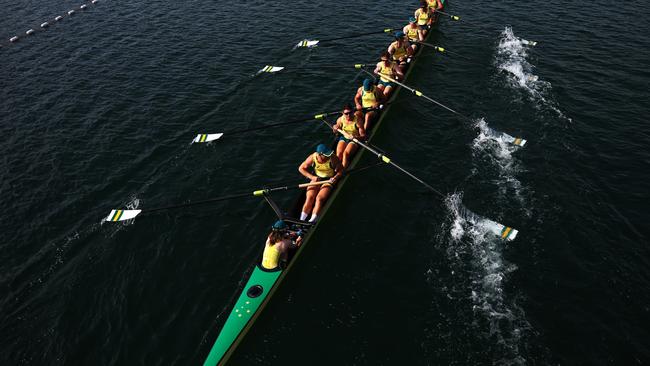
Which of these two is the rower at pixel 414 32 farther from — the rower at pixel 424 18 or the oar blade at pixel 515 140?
the oar blade at pixel 515 140

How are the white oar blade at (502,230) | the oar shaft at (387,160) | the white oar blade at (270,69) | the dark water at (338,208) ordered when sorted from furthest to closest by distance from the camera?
1. the white oar blade at (270,69)
2. the oar shaft at (387,160)
3. the white oar blade at (502,230)
4. the dark water at (338,208)

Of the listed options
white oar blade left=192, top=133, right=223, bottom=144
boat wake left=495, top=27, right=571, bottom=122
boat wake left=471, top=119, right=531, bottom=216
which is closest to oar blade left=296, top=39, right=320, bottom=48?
white oar blade left=192, top=133, right=223, bottom=144

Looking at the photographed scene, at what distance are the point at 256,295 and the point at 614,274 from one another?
41.1 feet

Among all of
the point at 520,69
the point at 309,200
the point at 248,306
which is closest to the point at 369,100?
the point at 309,200

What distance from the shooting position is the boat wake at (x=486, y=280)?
38.6 ft

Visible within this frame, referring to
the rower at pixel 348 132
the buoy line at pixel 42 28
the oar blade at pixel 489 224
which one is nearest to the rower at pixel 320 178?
the rower at pixel 348 132

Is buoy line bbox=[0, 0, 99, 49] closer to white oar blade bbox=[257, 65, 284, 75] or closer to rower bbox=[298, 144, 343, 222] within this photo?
white oar blade bbox=[257, 65, 284, 75]

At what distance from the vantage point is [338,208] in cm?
1711

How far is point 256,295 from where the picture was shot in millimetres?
12648

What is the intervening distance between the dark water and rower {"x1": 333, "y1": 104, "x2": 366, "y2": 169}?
1663mm

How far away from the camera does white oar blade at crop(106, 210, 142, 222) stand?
15906mm

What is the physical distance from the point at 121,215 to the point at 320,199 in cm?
828

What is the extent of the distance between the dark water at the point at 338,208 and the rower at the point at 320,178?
1262 millimetres

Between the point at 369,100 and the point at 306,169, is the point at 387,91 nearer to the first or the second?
the point at 369,100
